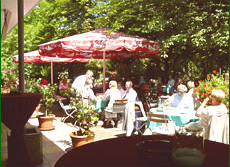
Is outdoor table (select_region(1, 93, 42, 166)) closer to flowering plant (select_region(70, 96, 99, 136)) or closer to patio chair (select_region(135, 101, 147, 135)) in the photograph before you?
flowering plant (select_region(70, 96, 99, 136))

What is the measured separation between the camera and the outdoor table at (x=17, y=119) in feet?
10.9

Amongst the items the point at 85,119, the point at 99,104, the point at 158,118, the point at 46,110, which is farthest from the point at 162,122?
the point at 46,110

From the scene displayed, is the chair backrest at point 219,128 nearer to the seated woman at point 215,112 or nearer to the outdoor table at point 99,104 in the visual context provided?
the seated woman at point 215,112

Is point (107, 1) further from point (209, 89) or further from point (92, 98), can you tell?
point (209, 89)

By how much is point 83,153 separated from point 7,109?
2.08 metres

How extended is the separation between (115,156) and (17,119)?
89.3 inches

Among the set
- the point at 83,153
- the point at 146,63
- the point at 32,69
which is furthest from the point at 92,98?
the point at 32,69

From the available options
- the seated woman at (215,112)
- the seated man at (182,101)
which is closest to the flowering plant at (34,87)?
the seated man at (182,101)

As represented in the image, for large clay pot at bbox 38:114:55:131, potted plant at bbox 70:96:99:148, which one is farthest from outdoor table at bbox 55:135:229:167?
large clay pot at bbox 38:114:55:131

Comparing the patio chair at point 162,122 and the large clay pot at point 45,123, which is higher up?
the patio chair at point 162,122

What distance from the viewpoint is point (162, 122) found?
4.54 meters

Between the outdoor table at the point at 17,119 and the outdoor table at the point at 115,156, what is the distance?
186 centimetres

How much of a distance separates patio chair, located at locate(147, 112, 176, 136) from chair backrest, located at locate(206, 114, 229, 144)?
0.94 metres

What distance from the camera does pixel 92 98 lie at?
275 inches
